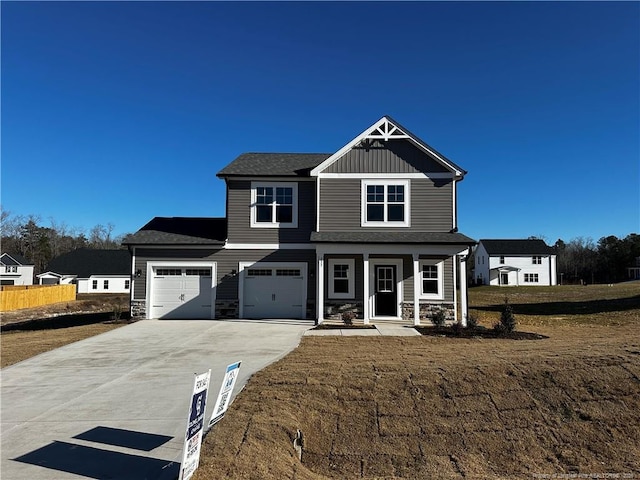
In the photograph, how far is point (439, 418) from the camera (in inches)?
253

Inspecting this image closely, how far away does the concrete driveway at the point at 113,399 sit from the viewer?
186 inches

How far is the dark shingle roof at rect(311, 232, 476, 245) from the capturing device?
15.2 metres

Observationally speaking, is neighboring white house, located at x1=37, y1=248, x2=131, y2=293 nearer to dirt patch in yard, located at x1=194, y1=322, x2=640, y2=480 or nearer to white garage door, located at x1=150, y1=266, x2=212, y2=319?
white garage door, located at x1=150, y1=266, x2=212, y2=319

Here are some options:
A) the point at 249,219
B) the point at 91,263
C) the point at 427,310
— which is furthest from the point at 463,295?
the point at 91,263

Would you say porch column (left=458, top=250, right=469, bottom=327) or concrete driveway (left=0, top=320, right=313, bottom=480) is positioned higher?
porch column (left=458, top=250, right=469, bottom=327)

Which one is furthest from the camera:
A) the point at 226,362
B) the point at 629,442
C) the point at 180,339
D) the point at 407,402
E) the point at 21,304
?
the point at 21,304

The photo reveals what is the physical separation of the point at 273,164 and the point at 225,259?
16.0 feet

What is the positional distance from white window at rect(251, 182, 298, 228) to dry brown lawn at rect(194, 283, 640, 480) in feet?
29.9

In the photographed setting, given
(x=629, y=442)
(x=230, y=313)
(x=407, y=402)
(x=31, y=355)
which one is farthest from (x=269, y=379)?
(x=230, y=313)

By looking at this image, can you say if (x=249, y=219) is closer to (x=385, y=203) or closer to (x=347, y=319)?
(x=385, y=203)

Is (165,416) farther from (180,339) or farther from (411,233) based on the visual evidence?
(411,233)

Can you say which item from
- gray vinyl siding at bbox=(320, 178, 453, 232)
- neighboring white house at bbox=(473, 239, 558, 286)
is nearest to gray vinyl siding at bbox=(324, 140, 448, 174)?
gray vinyl siding at bbox=(320, 178, 453, 232)

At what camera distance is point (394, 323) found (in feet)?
50.7

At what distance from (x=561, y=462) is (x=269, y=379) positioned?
15.7 ft
